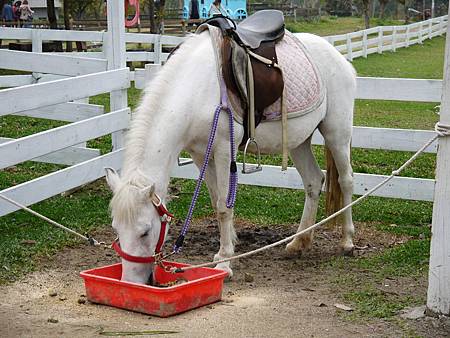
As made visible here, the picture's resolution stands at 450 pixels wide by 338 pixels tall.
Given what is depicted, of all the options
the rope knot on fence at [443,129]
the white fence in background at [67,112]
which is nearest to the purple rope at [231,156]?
the rope knot on fence at [443,129]

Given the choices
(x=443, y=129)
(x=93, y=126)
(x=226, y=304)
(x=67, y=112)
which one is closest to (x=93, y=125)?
(x=93, y=126)

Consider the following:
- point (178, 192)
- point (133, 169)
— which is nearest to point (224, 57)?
point (133, 169)

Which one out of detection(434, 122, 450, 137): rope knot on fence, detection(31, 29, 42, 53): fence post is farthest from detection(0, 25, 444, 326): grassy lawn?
detection(31, 29, 42, 53): fence post

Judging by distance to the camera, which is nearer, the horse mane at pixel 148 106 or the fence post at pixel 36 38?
the horse mane at pixel 148 106

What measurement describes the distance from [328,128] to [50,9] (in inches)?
747

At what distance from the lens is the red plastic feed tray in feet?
15.7

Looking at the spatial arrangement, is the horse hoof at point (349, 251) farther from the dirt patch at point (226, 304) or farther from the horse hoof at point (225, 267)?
the horse hoof at point (225, 267)

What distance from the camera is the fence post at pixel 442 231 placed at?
4621mm

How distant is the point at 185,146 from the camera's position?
5.59 meters

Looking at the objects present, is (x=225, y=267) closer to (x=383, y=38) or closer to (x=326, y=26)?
(x=383, y=38)

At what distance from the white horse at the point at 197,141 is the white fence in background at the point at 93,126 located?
116 cm

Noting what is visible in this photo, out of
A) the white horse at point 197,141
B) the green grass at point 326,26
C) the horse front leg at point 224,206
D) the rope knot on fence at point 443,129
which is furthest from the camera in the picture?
the green grass at point 326,26

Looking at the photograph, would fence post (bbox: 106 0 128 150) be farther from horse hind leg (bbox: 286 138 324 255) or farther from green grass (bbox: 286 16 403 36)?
green grass (bbox: 286 16 403 36)

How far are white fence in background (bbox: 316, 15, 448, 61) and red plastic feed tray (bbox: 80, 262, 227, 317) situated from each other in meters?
16.2
